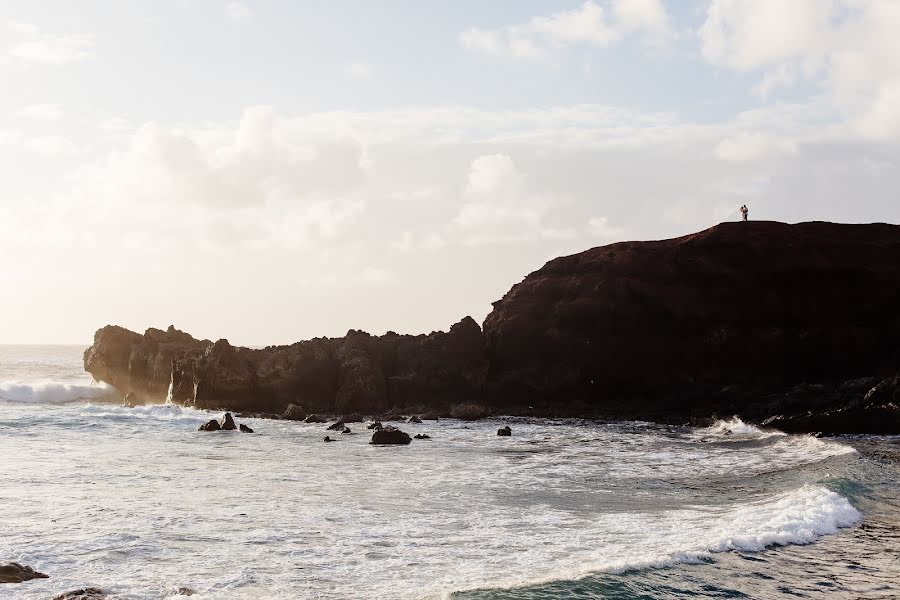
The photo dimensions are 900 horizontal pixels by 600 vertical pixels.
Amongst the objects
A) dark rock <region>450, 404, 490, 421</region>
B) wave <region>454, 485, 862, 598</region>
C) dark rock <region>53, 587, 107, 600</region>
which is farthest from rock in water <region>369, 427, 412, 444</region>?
dark rock <region>53, 587, 107, 600</region>

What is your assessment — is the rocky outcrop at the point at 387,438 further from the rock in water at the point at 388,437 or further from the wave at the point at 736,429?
the wave at the point at 736,429

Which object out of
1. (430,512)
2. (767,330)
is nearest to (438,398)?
(767,330)

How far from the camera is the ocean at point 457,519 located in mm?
13250

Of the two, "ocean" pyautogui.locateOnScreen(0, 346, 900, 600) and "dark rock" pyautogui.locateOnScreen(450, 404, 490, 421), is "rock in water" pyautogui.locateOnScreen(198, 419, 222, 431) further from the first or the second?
"dark rock" pyautogui.locateOnScreen(450, 404, 490, 421)

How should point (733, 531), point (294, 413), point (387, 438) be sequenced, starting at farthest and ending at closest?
1. point (294, 413)
2. point (387, 438)
3. point (733, 531)

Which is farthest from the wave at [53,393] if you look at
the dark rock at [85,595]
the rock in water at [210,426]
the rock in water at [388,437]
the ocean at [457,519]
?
the dark rock at [85,595]

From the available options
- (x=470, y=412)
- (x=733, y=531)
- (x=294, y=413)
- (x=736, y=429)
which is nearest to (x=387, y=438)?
(x=470, y=412)

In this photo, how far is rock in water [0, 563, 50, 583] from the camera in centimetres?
1298

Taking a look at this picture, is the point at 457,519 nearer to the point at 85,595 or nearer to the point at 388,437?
the point at 85,595

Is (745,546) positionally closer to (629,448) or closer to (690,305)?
(629,448)

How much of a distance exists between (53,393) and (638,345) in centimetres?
5312

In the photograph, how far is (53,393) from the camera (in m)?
66.5

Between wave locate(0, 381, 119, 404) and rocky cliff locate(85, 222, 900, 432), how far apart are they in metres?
10.3

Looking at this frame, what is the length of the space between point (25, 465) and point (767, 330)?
44846 mm
